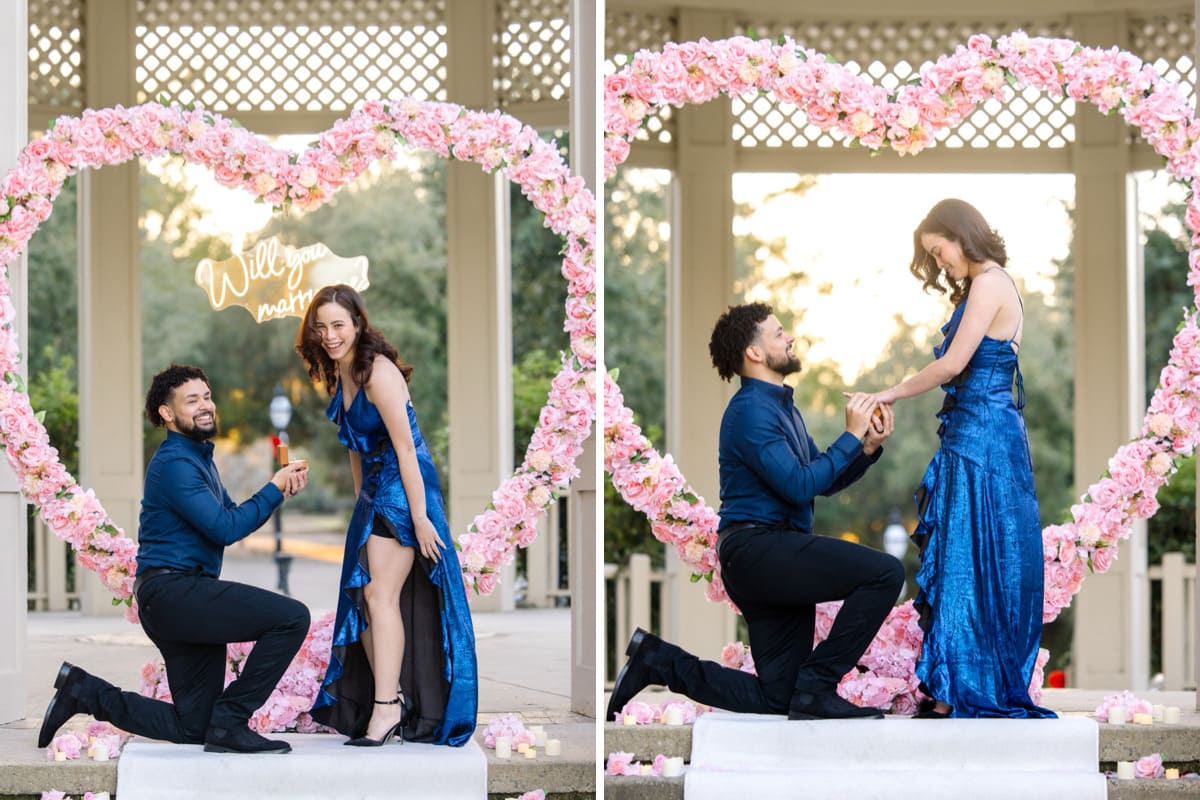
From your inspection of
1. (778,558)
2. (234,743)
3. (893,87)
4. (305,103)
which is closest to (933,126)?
(778,558)

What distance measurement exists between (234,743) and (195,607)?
0.41 meters

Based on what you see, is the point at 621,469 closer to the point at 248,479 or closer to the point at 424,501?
the point at 424,501

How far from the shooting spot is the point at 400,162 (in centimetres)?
1817

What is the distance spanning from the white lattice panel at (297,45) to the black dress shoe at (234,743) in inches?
222

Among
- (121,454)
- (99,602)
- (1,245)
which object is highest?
(1,245)

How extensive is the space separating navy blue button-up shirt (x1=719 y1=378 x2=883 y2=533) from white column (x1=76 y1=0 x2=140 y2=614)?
5.73 meters

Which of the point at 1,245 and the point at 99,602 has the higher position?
the point at 1,245

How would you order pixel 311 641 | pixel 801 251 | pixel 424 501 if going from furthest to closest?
1. pixel 801 251
2. pixel 311 641
3. pixel 424 501

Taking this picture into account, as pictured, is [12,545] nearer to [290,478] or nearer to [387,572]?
[290,478]

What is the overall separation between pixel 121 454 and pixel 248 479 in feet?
33.1

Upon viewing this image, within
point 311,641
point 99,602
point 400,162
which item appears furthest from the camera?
point 400,162

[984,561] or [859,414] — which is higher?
[859,414]

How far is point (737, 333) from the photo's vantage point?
15.0 ft

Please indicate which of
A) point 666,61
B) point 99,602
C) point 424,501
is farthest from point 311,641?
point 99,602
